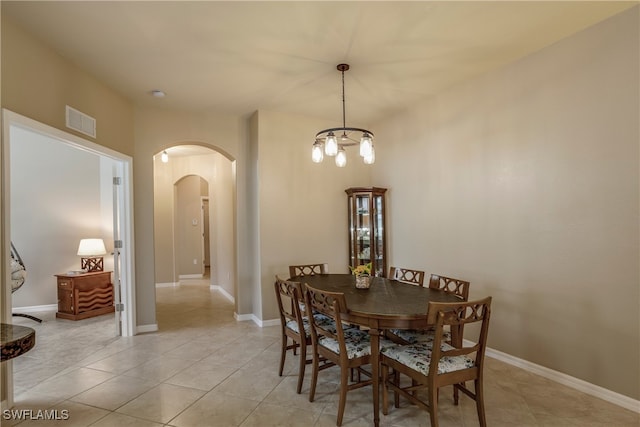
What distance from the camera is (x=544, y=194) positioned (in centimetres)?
293

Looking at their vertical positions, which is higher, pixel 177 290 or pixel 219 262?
pixel 219 262

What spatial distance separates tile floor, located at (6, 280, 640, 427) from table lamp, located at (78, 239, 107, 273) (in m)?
1.54

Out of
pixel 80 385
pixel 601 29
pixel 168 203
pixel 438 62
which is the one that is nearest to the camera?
pixel 601 29

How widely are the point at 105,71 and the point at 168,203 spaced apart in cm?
453

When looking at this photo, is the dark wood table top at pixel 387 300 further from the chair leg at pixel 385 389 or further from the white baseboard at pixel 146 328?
the white baseboard at pixel 146 328

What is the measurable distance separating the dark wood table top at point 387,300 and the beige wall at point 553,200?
0.99 meters

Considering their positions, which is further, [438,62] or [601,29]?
[438,62]

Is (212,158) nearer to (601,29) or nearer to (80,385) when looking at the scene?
(80,385)

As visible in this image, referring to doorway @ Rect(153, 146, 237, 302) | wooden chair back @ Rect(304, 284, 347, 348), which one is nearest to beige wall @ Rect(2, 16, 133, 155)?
wooden chair back @ Rect(304, 284, 347, 348)

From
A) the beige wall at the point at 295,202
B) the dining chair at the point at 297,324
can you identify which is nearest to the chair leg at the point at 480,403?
the dining chair at the point at 297,324

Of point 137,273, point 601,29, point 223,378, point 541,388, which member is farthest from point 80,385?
point 601,29

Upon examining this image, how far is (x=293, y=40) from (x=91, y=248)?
4.59 meters

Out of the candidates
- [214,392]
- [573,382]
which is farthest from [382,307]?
[573,382]

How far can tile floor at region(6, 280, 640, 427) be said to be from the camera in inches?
90.2
